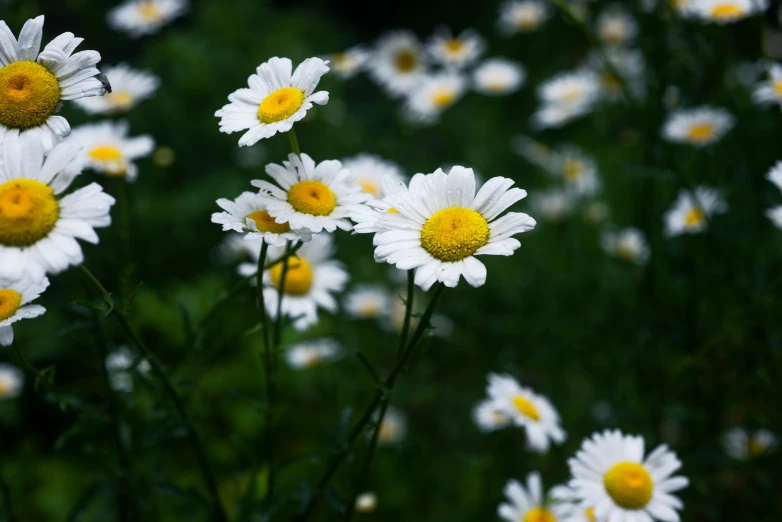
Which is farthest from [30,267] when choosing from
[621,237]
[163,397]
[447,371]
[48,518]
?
[621,237]

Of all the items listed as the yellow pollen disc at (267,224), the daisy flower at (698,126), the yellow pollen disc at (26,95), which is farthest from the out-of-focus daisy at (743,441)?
the yellow pollen disc at (26,95)

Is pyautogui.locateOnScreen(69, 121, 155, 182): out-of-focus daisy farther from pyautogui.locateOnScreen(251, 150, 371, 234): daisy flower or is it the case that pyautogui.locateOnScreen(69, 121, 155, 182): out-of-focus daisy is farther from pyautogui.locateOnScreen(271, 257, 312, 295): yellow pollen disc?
pyautogui.locateOnScreen(251, 150, 371, 234): daisy flower

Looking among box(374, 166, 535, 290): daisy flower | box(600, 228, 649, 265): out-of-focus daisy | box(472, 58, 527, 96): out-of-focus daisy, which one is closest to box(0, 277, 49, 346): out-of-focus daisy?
box(374, 166, 535, 290): daisy flower

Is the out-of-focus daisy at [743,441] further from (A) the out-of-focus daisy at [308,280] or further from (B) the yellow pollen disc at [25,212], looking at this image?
(B) the yellow pollen disc at [25,212]

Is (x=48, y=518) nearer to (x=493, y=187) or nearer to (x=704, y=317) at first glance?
(x=493, y=187)

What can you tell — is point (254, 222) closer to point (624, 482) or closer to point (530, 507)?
point (624, 482)

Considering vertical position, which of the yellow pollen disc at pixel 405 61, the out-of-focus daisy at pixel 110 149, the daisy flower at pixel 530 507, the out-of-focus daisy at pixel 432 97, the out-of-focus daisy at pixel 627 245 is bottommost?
the daisy flower at pixel 530 507
